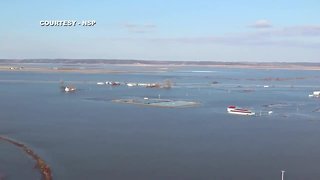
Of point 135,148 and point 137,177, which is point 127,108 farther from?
point 137,177

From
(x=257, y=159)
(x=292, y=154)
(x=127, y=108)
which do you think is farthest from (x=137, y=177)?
(x=127, y=108)

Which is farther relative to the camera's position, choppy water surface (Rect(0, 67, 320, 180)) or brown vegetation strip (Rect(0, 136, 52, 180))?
choppy water surface (Rect(0, 67, 320, 180))

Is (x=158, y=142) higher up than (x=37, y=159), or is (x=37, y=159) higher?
(x=158, y=142)

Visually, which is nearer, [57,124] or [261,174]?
[261,174]

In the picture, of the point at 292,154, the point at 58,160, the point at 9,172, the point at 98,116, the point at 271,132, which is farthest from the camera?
the point at 98,116

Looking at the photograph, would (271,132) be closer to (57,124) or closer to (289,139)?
(289,139)

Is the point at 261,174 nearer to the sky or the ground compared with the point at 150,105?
nearer to the ground

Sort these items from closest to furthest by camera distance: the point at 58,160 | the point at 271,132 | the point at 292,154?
the point at 58,160
the point at 292,154
the point at 271,132

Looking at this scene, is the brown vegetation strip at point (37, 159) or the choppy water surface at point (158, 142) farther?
the choppy water surface at point (158, 142)
